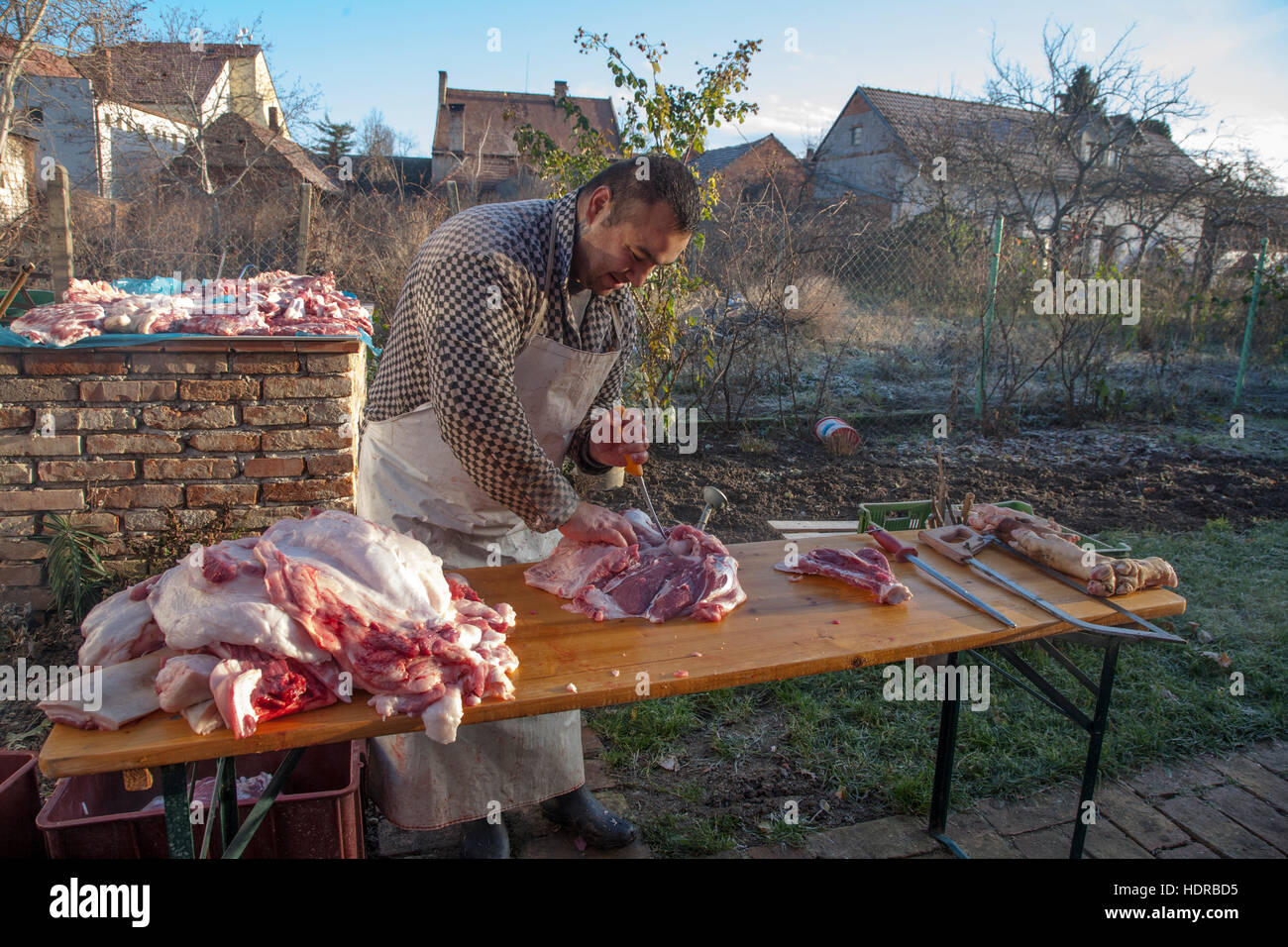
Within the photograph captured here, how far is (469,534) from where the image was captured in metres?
2.95

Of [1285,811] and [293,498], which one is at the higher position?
[293,498]

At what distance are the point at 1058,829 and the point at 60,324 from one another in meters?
5.55

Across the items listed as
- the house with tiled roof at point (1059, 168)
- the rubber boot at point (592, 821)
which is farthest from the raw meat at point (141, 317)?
the house with tiled roof at point (1059, 168)

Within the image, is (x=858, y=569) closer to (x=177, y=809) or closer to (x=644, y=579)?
(x=644, y=579)

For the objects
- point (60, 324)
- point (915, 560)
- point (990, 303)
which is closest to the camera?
point (915, 560)

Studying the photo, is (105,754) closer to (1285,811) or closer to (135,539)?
(135,539)

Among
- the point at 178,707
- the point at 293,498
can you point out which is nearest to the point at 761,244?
the point at 293,498

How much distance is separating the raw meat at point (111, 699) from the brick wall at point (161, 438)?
313 centimetres

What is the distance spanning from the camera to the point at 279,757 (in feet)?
9.44

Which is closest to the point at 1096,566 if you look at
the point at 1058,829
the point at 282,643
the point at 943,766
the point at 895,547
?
the point at 895,547

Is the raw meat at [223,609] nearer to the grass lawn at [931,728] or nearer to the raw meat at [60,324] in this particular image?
the grass lawn at [931,728]

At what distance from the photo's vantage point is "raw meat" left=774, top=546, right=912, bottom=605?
256 centimetres

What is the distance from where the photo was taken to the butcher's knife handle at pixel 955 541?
2.96m

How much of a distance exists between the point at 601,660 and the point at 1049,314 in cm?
912
